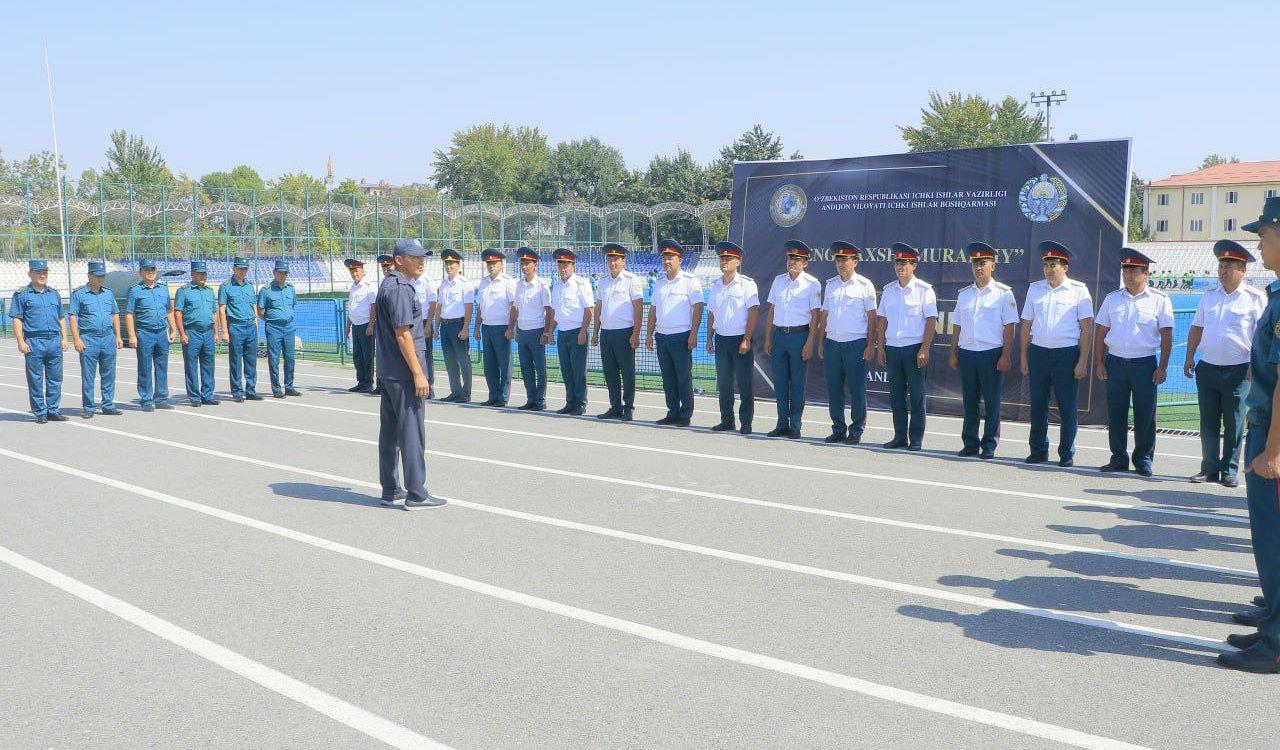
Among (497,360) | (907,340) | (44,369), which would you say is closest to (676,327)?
(907,340)

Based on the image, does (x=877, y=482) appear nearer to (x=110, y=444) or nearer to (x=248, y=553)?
(x=248, y=553)

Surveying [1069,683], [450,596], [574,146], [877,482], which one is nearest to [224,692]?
[450,596]

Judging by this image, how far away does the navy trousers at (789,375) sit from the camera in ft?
37.5

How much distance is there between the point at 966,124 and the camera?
7231 centimetres

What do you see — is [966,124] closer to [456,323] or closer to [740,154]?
[740,154]

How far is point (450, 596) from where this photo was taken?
18.6 ft

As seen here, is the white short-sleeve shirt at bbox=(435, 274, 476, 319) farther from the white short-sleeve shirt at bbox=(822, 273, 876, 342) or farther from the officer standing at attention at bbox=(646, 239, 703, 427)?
the white short-sleeve shirt at bbox=(822, 273, 876, 342)

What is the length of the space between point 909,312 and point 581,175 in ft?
327

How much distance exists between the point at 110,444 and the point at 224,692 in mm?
7690

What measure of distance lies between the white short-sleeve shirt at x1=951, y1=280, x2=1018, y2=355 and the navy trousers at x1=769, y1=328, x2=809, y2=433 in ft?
5.92

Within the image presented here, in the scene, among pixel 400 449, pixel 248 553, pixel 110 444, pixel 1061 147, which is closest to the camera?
pixel 248 553

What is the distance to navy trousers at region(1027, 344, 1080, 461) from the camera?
9.65 metres

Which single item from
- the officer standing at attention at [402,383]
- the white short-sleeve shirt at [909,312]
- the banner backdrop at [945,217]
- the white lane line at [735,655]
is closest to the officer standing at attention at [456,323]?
the banner backdrop at [945,217]

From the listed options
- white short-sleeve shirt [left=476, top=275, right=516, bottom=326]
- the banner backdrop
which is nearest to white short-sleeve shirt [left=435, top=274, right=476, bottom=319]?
white short-sleeve shirt [left=476, top=275, right=516, bottom=326]
